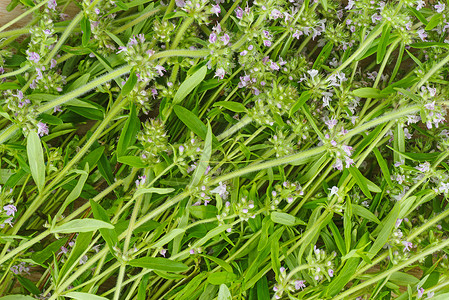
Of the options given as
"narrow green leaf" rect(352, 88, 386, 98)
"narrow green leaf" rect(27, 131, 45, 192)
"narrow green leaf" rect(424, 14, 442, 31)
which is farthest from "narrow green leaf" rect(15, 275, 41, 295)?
"narrow green leaf" rect(424, 14, 442, 31)

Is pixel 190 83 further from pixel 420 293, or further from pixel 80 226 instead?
pixel 420 293

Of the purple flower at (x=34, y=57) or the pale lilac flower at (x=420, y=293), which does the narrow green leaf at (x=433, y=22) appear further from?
the purple flower at (x=34, y=57)

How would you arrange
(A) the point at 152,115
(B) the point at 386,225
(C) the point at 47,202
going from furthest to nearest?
(A) the point at 152,115, (C) the point at 47,202, (B) the point at 386,225

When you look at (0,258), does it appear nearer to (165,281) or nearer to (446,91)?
(165,281)

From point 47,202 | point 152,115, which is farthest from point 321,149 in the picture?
point 47,202

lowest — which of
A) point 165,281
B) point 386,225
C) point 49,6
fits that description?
point 165,281

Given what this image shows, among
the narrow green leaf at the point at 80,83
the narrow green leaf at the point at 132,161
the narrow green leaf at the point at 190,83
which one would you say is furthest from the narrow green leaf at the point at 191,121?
the narrow green leaf at the point at 80,83

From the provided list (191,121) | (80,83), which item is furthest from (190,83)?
(80,83)

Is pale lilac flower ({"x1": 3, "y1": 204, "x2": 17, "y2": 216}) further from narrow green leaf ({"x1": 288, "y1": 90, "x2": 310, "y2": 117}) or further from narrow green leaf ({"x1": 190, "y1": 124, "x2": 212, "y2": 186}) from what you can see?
narrow green leaf ({"x1": 288, "y1": 90, "x2": 310, "y2": 117})
